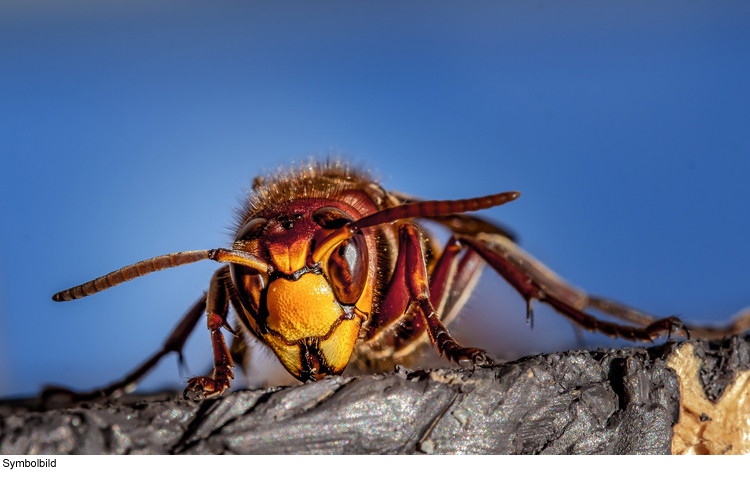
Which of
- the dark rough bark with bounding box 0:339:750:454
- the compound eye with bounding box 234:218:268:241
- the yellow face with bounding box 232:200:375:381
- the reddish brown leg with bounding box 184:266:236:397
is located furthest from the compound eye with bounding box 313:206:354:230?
the dark rough bark with bounding box 0:339:750:454

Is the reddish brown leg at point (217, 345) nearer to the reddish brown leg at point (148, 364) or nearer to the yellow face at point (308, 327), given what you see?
the yellow face at point (308, 327)

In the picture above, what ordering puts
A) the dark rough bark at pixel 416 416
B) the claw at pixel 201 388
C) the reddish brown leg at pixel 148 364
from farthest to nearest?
the reddish brown leg at pixel 148 364, the claw at pixel 201 388, the dark rough bark at pixel 416 416

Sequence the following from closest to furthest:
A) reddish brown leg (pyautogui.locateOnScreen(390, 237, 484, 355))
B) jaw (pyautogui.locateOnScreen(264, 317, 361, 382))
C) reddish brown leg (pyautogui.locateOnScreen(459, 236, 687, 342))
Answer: jaw (pyautogui.locateOnScreen(264, 317, 361, 382))
reddish brown leg (pyautogui.locateOnScreen(459, 236, 687, 342))
reddish brown leg (pyautogui.locateOnScreen(390, 237, 484, 355))

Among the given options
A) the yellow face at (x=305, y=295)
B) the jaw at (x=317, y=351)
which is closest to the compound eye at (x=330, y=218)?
the yellow face at (x=305, y=295)

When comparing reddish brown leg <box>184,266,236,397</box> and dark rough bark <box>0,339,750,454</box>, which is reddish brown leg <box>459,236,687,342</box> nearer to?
dark rough bark <box>0,339,750,454</box>

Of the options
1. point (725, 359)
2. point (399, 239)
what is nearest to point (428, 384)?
point (399, 239)

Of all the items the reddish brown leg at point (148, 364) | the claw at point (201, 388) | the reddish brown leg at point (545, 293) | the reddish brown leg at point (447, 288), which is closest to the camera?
the claw at point (201, 388)
